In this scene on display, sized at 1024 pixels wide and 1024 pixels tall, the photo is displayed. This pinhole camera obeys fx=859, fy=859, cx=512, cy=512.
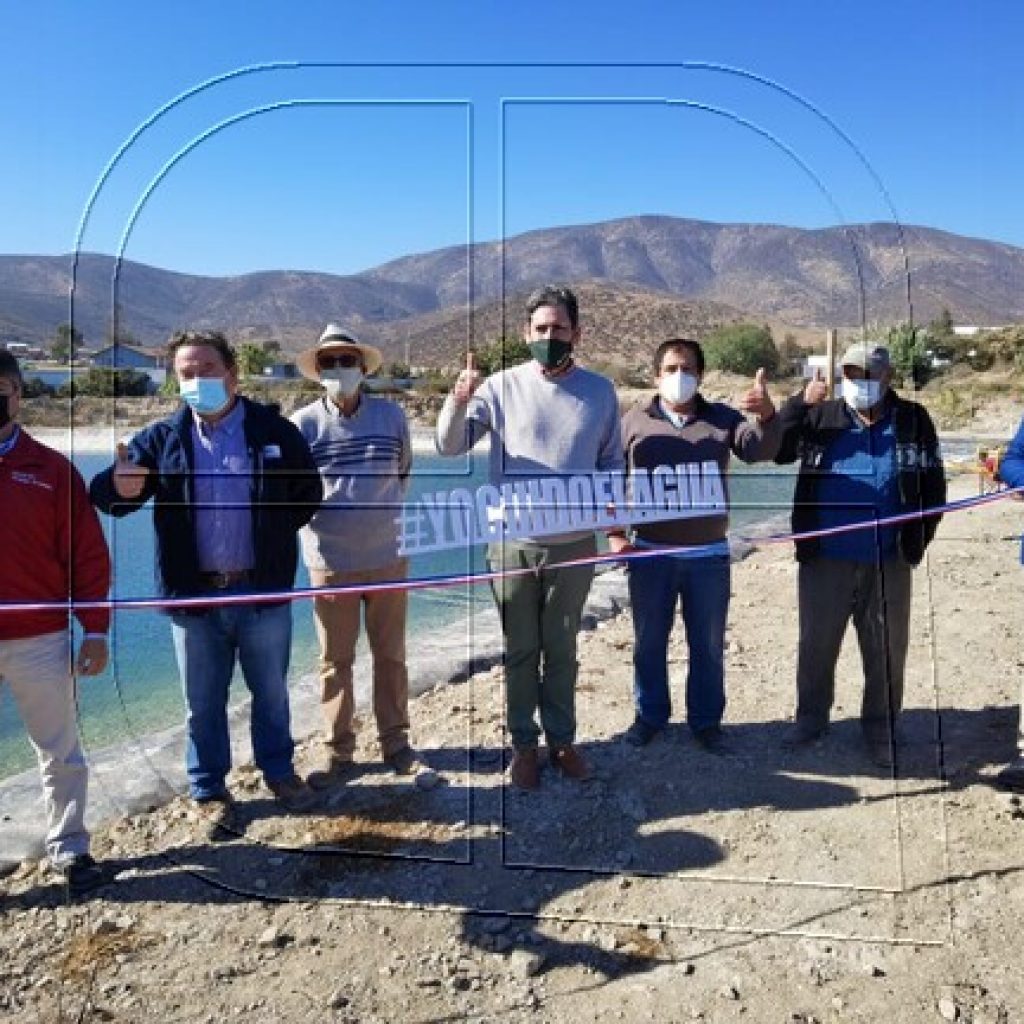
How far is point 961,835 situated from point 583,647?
280 centimetres

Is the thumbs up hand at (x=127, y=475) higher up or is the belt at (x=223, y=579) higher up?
the thumbs up hand at (x=127, y=475)

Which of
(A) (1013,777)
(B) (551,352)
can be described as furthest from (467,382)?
(A) (1013,777)

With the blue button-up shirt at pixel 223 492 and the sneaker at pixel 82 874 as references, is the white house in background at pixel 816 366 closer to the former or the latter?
the blue button-up shirt at pixel 223 492

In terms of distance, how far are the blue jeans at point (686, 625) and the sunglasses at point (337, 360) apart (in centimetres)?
152

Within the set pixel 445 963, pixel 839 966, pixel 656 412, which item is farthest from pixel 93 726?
pixel 839 966

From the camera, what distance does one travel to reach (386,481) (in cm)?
361

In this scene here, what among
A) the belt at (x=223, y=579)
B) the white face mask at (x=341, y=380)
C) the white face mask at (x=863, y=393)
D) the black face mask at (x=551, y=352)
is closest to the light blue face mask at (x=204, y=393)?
the white face mask at (x=341, y=380)

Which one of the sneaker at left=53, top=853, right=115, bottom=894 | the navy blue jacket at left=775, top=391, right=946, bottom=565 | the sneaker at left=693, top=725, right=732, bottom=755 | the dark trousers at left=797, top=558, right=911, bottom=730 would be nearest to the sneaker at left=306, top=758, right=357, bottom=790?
the sneaker at left=53, top=853, right=115, bottom=894

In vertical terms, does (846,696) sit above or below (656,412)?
below

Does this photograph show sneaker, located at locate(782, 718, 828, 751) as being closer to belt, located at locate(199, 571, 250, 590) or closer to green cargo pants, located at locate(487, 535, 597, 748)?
green cargo pants, located at locate(487, 535, 597, 748)

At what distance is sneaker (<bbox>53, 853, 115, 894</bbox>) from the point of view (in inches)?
128

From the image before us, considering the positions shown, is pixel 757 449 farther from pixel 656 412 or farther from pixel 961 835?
pixel 961 835

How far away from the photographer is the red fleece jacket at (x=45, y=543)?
307cm

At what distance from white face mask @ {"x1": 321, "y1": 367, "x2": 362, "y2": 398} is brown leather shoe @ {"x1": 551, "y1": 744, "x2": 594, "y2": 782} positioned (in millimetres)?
1824
